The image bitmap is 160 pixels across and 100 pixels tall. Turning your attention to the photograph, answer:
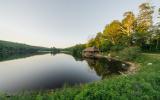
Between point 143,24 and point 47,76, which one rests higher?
point 143,24

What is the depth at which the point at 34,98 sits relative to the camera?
6871 millimetres

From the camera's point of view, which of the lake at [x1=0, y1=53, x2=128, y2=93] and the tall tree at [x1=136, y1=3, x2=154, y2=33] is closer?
the lake at [x1=0, y1=53, x2=128, y2=93]

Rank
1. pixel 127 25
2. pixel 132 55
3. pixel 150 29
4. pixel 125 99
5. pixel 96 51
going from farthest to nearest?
pixel 96 51
pixel 127 25
pixel 150 29
pixel 132 55
pixel 125 99

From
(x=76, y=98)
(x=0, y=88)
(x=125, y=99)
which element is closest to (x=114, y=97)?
(x=125, y=99)

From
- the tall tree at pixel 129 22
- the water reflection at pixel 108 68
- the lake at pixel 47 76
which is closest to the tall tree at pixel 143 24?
the tall tree at pixel 129 22

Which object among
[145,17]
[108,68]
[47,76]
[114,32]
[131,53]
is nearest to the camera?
[47,76]

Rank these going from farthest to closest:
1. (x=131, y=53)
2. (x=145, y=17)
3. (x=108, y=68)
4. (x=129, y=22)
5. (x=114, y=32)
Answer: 1. (x=114, y=32)
2. (x=129, y=22)
3. (x=145, y=17)
4. (x=131, y=53)
5. (x=108, y=68)

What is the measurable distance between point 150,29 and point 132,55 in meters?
10.4

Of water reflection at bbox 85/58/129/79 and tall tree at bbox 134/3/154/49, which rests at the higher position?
tall tree at bbox 134/3/154/49

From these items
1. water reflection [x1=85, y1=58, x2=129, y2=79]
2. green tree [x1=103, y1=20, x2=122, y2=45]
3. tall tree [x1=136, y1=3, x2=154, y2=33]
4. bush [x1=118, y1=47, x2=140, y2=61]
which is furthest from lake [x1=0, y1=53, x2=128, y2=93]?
green tree [x1=103, y1=20, x2=122, y2=45]

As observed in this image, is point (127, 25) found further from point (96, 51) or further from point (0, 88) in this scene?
point (0, 88)

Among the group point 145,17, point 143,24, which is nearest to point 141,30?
point 143,24

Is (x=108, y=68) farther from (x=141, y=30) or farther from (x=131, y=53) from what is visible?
(x=141, y=30)

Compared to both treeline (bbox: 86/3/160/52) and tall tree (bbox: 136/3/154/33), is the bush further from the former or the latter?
tall tree (bbox: 136/3/154/33)
